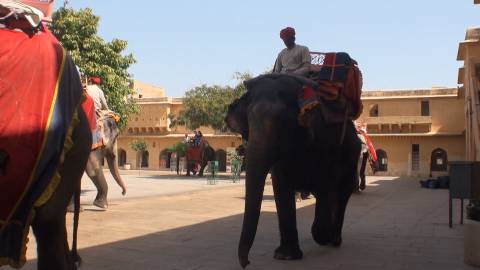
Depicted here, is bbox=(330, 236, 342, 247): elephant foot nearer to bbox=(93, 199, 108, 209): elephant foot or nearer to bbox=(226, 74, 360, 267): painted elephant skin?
bbox=(226, 74, 360, 267): painted elephant skin

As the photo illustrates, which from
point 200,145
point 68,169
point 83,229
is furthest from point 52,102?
point 200,145

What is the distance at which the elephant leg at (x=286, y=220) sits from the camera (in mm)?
5473

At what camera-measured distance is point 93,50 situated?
20.4 m

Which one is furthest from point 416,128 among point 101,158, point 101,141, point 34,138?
point 34,138

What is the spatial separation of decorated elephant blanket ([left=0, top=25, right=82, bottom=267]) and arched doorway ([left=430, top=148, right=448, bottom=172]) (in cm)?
4803

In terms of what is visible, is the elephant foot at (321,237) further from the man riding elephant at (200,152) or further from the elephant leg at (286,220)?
the man riding elephant at (200,152)

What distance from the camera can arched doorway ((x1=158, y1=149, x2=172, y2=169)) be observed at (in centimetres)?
5562

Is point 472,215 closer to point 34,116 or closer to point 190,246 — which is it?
point 190,246

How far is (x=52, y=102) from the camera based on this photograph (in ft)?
8.64

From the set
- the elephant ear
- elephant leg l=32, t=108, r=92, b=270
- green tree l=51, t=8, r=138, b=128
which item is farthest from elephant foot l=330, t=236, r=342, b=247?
green tree l=51, t=8, r=138, b=128

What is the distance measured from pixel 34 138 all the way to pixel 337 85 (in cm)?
394

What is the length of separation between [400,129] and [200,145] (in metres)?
26.4

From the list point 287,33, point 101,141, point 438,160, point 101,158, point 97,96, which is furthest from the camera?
point 438,160

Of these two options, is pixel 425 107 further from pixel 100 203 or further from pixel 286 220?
pixel 286 220
